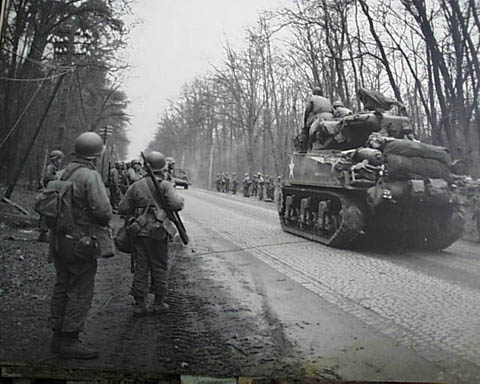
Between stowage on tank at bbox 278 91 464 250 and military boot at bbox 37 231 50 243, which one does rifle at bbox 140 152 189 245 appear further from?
stowage on tank at bbox 278 91 464 250

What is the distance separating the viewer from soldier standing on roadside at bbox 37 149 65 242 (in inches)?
108

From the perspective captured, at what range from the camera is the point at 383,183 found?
6.22 m

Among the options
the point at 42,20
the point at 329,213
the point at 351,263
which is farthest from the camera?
the point at 329,213

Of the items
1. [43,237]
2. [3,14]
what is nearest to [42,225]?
[43,237]

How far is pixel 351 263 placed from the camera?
186 inches

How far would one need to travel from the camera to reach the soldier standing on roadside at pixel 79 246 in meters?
2.69

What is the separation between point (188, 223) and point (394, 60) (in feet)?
17.1

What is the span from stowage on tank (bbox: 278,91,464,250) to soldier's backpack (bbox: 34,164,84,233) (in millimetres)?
4000

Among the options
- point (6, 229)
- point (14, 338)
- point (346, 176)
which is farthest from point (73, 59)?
point (346, 176)

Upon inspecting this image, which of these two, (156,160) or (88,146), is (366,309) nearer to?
(156,160)

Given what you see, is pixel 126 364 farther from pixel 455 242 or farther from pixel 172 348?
pixel 455 242

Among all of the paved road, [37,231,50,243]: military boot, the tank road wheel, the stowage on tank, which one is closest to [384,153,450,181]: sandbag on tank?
the stowage on tank

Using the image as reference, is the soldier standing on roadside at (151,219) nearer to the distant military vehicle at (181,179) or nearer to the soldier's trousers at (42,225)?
the distant military vehicle at (181,179)

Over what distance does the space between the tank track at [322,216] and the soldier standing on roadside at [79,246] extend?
3826 mm
